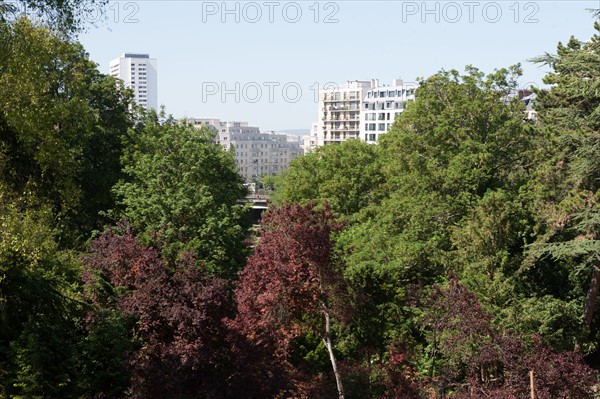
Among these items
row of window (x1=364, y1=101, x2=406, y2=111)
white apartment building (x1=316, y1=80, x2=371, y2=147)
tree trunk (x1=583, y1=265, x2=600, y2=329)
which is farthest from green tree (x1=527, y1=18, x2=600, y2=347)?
white apartment building (x1=316, y1=80, x2=371, y2=147)

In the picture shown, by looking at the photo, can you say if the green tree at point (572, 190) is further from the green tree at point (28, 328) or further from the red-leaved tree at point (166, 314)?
the green tree at point (28, 328)

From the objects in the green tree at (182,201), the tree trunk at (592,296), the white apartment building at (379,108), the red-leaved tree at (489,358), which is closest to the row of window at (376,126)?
the white apartment building at (379,108)

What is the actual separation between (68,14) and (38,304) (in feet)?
15.2

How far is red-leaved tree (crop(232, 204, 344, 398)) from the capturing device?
1688cm

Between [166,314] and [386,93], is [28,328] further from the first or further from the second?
[386,93]

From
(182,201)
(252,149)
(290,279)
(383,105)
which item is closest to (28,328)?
(290,279)

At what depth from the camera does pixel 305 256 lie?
17.2 meters

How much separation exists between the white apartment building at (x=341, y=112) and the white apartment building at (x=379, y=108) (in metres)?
4.93

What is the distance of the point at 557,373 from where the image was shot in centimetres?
1552

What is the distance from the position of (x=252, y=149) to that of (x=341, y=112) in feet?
186

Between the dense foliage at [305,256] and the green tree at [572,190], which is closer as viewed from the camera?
the dense foliage at [305,256]

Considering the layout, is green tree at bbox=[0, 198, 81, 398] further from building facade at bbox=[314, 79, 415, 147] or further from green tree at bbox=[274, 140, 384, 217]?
building facade at bbox=[314, 79, 415, 147]

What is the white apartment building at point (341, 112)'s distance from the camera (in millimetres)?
125750

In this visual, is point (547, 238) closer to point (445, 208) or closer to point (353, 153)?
point (445, 208)
